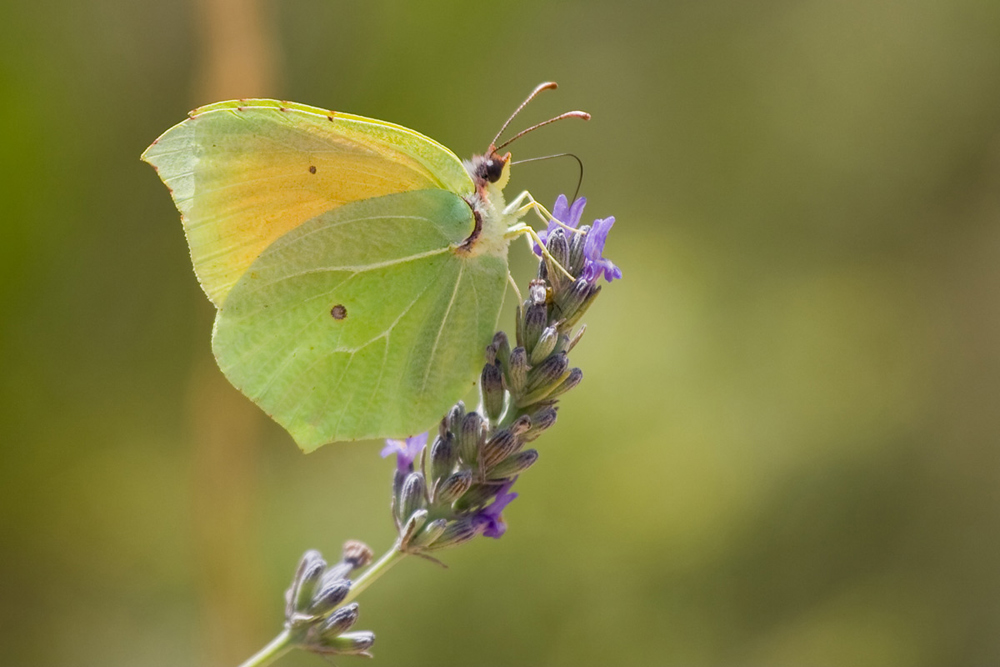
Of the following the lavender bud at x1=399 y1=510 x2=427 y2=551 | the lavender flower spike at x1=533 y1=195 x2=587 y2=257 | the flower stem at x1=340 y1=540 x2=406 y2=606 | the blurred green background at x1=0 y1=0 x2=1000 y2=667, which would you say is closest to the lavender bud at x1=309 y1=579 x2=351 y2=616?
the flower stem at x1=340 y1=540 x2=406 y2=606

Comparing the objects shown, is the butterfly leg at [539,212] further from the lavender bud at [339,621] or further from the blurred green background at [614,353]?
the blurred green background at [614,353]

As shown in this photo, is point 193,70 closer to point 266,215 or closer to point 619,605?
point 266,215

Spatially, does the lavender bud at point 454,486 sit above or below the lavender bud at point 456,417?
below

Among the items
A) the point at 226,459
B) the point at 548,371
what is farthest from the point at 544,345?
the point at 226,459

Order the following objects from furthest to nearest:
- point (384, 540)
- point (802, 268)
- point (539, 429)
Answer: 1. point (802, 268)
2. point (384, 540)
3. point (539, 429)

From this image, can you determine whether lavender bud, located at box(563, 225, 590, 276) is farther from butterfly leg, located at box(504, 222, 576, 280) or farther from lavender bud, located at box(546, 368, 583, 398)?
lavender bud, located at box(546, 368, 583, 398)

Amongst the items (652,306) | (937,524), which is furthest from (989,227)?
(652,306)

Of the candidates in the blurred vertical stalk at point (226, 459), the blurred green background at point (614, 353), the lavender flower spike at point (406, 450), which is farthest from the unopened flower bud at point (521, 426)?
the blurred vertical stalk at point (226, 459)

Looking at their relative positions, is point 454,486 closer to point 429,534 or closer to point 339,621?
point 429,534
